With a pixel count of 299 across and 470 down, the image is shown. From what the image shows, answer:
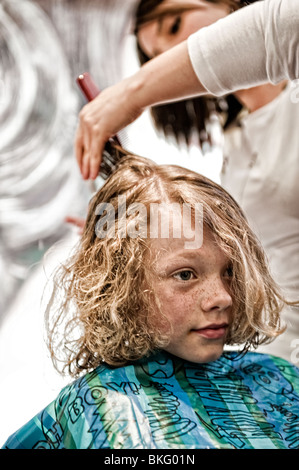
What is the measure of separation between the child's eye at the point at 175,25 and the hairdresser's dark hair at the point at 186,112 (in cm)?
3

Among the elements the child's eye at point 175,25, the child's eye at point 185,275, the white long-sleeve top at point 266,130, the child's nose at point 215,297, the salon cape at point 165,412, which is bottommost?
the salon cape at point 165,412

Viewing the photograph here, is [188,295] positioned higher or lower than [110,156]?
lower

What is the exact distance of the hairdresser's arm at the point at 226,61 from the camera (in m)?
1.04

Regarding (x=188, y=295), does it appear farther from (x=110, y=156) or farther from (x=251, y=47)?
(x=251, y=47)

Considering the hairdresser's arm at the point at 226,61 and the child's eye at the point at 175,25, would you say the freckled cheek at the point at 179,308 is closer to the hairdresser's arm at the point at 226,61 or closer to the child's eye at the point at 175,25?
the hairdresser's arm at the point at 226,61

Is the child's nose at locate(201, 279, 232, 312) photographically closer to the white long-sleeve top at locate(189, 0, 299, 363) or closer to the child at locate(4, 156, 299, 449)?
the child at locate(4, 156, 299, 449)

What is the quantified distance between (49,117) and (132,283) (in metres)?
0.55

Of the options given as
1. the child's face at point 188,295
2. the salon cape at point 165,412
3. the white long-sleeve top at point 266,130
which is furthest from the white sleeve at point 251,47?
the salon cape at point 165,412

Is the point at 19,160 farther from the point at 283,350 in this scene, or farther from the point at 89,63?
the point at 283,350

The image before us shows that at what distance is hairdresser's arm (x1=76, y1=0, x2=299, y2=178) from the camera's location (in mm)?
Result: 1038

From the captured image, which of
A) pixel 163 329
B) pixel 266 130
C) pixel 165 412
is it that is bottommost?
pixel 165 412

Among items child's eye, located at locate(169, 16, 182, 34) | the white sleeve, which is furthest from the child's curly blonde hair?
child's eye, located at locate(169, 16, 182, 34)

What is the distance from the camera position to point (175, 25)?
1.33 meters

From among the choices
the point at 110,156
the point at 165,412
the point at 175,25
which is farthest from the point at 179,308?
the point at 175,25
